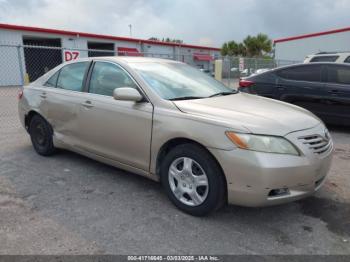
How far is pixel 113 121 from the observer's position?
3902 millimetres

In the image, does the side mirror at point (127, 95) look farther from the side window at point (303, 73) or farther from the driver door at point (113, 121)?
the side window at point (303, 73)

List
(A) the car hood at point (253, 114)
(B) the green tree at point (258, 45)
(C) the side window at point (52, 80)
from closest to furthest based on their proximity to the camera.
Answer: (A) the car hood at point (253, 114) → (C) the side window at point (52, 80) → (B) the green tree at point (258, 45)

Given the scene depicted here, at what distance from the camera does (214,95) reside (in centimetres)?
397

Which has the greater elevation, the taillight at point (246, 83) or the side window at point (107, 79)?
the side window at point (107, 79)

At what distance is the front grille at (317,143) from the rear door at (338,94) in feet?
12.4

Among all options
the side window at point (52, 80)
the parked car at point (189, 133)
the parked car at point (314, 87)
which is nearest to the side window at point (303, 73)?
the parked car at point (314, 87)

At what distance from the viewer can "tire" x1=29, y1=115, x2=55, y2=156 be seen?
5.08m

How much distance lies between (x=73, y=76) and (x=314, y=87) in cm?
489

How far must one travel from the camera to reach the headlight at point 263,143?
2.88 m

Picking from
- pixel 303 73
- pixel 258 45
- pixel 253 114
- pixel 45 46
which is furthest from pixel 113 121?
pixel 258 45

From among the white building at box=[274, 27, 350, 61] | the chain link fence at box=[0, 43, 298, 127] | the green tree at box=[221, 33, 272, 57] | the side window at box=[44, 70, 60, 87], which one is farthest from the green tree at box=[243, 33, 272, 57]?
the side window at box=[44, 70, 60, 87]

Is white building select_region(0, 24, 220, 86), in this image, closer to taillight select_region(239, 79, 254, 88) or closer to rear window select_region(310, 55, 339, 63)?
rear window select_region(310, 55, 339, 63)

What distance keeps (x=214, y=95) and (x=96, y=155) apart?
65.5 inches

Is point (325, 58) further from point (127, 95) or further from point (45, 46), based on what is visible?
point (45, 46)
